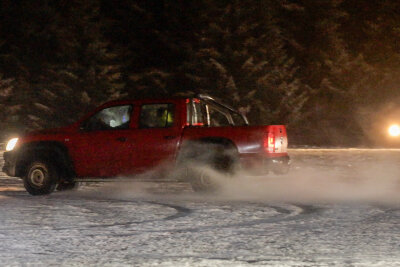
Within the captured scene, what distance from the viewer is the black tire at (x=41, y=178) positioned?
1480cm

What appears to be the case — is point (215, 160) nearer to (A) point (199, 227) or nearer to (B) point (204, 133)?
(B) point (204, 133)

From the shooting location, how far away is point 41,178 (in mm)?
14828

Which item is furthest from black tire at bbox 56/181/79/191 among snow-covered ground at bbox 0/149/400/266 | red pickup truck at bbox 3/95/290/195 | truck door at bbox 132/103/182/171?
truck door at bbox 132/103/182/171

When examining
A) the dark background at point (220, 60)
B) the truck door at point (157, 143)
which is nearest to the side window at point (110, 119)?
the truck door at point (157, 143)

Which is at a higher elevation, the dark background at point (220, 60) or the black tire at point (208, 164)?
the dark background at point (220, 60)

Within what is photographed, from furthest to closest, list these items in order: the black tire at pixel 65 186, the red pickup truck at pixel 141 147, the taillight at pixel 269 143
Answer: the black tire at pixel 65 186, the red pickup truck at pixel 141 147, the taillight at pixel 269 143

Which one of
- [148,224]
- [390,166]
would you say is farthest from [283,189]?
[390,166]

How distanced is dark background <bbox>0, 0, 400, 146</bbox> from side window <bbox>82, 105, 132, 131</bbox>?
95.4 ft

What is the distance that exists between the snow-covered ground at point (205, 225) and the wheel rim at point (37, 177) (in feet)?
1.13

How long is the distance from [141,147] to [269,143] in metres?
2.26

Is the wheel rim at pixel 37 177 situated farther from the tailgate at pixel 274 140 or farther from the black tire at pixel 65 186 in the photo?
the tailgate at pixel 274 140

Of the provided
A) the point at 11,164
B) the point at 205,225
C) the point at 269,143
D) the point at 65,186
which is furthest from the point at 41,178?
the point at 205,225

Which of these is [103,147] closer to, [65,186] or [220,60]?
[65,186]

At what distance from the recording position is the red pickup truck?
1438 cm
